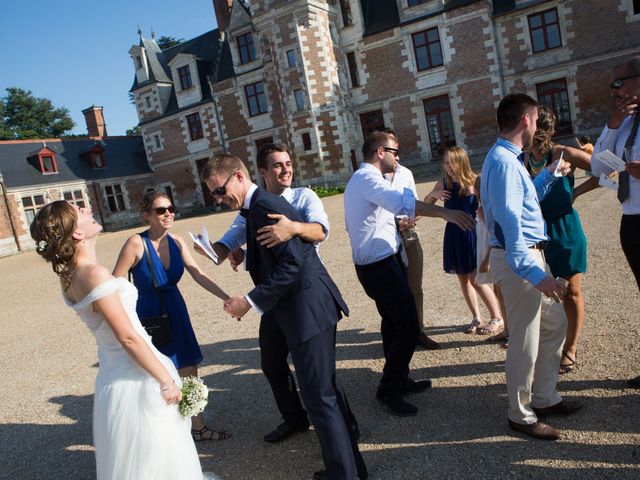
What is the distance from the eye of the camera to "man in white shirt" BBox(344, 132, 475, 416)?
11.8 ft

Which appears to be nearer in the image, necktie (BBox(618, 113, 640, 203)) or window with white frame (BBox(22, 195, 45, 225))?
necktie (BBox(618, 113, 640, 203))

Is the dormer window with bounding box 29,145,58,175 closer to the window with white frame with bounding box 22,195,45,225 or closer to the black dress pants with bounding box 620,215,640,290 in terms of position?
the window with white frame with bounding box 22,195,45,225

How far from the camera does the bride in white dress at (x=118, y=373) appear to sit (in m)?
2.33

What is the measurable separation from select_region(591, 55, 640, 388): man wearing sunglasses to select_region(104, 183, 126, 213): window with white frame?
3357 cm

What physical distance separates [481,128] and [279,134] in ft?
37.2

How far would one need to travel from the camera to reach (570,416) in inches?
123

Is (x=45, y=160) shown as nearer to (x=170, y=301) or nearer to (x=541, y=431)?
(x=170, y=301)

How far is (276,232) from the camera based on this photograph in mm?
2514

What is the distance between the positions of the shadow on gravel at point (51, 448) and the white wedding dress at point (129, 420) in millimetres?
1449

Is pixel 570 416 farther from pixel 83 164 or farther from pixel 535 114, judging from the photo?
pixel 83 164

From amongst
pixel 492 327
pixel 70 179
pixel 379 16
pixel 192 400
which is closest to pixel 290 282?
pixel 192 400

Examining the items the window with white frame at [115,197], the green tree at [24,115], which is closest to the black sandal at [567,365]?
the window with white frame at [115,197]

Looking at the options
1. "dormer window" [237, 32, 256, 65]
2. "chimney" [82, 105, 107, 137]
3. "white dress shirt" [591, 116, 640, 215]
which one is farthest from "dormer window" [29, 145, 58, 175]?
"white dress shirt" [591, 116, 640, 215]

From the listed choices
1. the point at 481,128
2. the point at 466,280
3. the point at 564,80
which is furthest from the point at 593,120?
the point at 466,280
